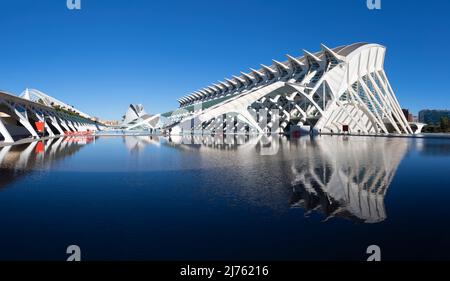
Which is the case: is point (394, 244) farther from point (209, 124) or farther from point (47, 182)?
point (209, 124)

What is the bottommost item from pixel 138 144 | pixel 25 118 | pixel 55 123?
pixel 138 144

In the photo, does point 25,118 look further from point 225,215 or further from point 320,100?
point 320,100

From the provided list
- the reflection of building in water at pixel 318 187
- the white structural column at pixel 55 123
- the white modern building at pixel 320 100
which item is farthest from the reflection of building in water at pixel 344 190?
the white structural column at pixel 55 123

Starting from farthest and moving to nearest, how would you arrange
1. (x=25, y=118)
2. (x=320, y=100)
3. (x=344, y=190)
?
(x=320, y=100) < (x=25, y=118) < (x=344, y=190)

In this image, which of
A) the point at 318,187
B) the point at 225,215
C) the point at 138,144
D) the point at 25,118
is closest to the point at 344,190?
the point at 318,187

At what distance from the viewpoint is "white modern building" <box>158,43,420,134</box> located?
Answer: 45.3 meters

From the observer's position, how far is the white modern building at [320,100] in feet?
149

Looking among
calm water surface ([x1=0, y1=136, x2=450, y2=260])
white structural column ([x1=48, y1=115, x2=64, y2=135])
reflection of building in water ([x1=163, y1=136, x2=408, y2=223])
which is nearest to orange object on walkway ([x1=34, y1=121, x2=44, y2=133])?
white structural column ([x1=48, y1=115, x2=64, y2=135])

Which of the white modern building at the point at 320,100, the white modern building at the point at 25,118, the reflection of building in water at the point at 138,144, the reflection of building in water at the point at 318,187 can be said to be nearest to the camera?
the reflection of building in water at the point at 318,187

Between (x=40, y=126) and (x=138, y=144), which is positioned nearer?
(x=138, y=144)

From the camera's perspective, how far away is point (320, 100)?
48750 millimetres

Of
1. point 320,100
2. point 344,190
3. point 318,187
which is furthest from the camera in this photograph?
point 320,100

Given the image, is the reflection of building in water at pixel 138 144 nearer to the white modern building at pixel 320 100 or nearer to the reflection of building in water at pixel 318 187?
the reflection of building in water at pixel 318 187
